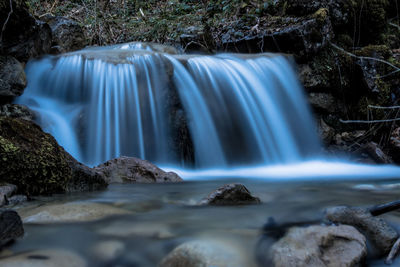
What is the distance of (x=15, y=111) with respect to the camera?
472cm

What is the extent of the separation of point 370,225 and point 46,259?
1.56 meters

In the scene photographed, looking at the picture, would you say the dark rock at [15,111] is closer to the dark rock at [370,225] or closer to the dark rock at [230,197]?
the dark rock at [230,197]

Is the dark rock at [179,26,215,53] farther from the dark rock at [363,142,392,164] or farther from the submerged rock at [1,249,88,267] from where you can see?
the submerged rock at [1,249,88,267]

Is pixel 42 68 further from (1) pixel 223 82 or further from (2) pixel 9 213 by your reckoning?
(2) pixel 9 213

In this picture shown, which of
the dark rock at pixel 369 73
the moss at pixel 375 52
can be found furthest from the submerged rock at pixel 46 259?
the moss at pixel 375 52

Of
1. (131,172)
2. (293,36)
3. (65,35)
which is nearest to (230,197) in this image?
(131,172)

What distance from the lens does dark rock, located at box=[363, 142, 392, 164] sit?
5984 mm

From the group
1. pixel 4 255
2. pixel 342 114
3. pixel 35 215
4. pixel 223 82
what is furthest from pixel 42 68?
pixel 342 114

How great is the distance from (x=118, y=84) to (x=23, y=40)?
63.7 inches

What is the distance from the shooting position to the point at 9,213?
5.09ft

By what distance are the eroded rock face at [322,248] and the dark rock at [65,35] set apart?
7623mm

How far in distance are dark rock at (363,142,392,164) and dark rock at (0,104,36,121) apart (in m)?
5.77

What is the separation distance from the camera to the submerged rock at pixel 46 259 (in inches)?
55.1

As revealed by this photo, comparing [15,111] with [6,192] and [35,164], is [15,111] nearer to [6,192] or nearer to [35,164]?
[35,164]
